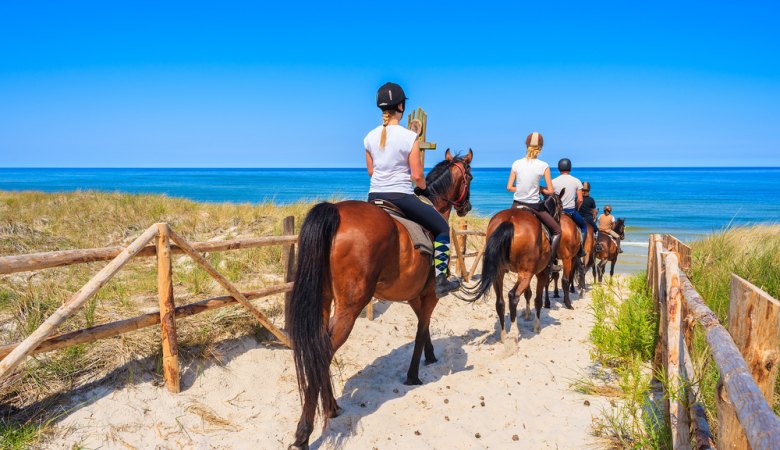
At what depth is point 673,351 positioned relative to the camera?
3615 mm

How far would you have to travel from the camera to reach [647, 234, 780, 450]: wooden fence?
5.83ft

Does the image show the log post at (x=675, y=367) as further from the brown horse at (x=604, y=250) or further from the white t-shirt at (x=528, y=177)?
the brown horse at (x=604, y=250)

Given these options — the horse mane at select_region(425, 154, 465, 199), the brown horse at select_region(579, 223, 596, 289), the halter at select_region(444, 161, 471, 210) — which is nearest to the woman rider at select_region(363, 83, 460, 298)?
the horse mane at select_region(425, 154, 465, 199)

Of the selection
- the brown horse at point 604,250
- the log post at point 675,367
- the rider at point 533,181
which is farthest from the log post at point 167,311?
the brown horse at point 604,250

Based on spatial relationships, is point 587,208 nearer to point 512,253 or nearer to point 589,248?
point 589,248

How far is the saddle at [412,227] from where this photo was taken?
4902 millimetres

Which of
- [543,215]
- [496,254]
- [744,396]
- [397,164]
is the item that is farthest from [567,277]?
[744,396]

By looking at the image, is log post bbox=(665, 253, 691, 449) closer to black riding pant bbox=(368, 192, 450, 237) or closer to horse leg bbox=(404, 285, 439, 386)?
black riding pant bbox=(368, 192, 450, 237)

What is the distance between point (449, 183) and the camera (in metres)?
6.24

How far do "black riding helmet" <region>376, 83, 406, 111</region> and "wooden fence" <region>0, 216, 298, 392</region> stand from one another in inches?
80.7

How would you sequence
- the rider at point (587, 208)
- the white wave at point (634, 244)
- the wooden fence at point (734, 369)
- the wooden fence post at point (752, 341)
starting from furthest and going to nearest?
1. the white wave at point (634, 244)
2. the rider at point (587, 208)
3. the wooden fence post at point (752, 341)
4. the wooden fence at point (734, 369)

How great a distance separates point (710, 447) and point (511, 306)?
4.24 meters

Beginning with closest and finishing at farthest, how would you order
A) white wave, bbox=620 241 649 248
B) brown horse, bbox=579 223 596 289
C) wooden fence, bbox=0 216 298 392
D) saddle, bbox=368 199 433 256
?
wooden fence, bbox=0 216 298 392 < saddle, bbox=368 199 433 256 < brown horse, bbox=579 223 596 289 < white wave, bbox=620 241 649 248

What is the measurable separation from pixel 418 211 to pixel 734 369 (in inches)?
130
